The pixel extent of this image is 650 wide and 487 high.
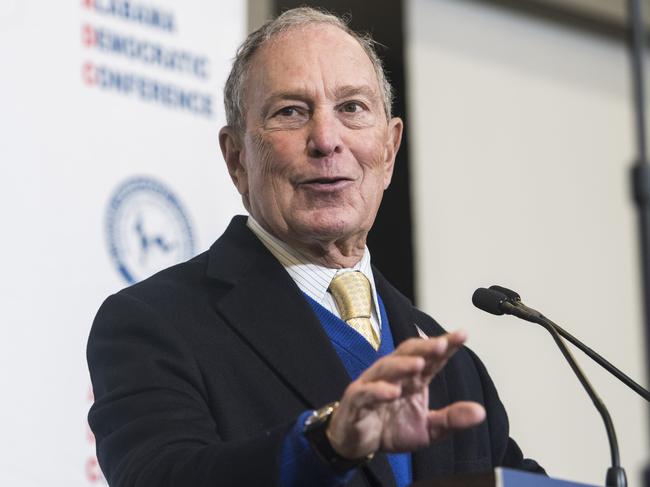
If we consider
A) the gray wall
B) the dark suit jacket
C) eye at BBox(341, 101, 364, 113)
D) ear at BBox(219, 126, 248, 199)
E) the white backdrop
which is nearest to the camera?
the dark suit jacket

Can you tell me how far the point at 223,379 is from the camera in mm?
2033

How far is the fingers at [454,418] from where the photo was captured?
1497 millimetres

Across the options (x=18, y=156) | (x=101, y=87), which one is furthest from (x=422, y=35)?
(x=18, y=156)

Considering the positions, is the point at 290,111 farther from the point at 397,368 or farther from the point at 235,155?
the point at 397,368

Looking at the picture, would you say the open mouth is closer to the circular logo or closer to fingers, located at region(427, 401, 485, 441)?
fingers, located at region(427, 401, 485, 441)

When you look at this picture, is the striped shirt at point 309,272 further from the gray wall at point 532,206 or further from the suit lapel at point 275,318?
the gray wall at point 532,206

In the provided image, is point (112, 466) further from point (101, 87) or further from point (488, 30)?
point (488, 30)

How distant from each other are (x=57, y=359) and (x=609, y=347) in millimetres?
3185

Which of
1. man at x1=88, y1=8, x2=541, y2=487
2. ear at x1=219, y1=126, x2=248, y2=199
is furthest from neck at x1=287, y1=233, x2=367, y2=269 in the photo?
ear at x1=219, y1=126, x2=248, y2=199

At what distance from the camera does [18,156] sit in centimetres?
291

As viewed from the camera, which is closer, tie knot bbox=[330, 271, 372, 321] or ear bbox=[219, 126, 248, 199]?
tie knot bbox=[330, 271, 372, 321]

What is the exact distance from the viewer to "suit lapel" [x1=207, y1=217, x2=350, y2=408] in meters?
2.05

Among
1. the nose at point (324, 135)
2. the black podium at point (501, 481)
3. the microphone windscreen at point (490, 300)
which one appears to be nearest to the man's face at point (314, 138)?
the nose at point (324, 135)

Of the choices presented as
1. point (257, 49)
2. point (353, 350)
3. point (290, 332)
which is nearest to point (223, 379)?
point (290, 332)
